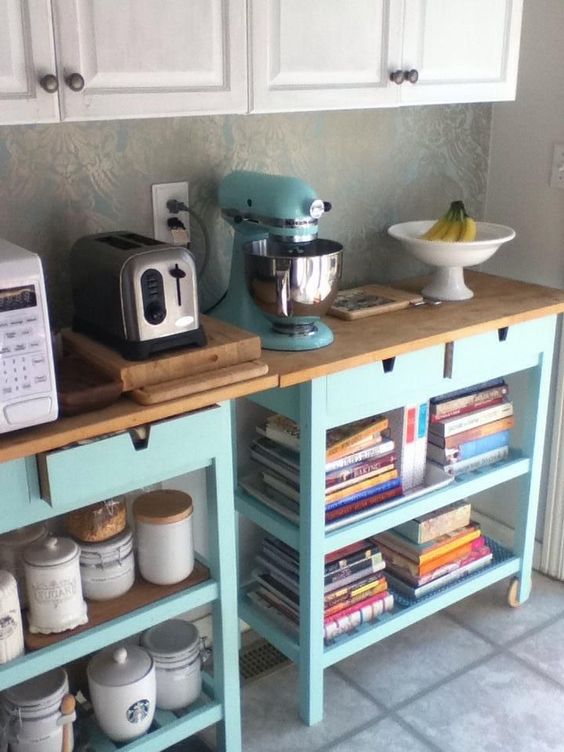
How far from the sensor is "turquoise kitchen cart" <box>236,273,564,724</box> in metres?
1.73

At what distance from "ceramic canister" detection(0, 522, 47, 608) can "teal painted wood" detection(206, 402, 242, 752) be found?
0.35 meters

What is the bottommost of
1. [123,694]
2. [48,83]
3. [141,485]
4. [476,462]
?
[123,694]

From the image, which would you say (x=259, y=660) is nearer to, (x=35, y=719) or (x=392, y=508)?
(x=392, y=508)

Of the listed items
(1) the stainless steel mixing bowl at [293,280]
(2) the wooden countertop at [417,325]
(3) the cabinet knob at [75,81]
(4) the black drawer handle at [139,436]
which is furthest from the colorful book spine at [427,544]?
(3) the cabinet knob at [75,81]

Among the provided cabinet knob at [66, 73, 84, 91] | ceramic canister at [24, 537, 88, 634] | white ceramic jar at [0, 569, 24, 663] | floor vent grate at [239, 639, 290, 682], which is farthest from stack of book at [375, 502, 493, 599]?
cabinet knob at [66, 73, 84, 91]

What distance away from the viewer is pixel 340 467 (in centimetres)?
192

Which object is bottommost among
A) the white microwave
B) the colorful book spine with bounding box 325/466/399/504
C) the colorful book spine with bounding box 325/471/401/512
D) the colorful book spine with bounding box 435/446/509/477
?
the colorful book spine with bounding box 435/446/509/477

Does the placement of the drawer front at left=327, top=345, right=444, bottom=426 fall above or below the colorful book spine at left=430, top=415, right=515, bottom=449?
above

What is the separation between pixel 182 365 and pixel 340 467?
1.92 ft

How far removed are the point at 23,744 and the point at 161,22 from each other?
1.30 metres

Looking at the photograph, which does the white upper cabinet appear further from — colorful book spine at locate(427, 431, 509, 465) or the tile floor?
the tile floor

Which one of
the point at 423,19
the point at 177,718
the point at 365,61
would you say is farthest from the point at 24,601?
the point at 423,19

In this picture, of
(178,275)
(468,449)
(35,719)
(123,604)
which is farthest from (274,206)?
(35,719)

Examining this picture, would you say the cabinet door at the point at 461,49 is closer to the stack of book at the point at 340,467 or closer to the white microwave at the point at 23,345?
the stack of book at the point at 340,467
